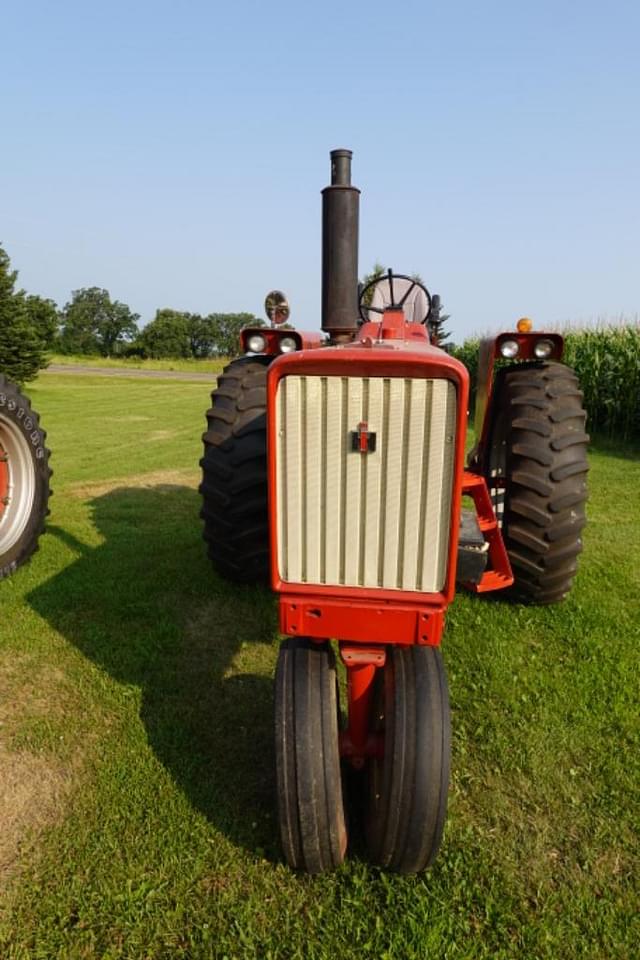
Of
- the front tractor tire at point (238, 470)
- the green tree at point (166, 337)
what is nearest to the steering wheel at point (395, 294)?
the front tractor tire at point (238, 470)

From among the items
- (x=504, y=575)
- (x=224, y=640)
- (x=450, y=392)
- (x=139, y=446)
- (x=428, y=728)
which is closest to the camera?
(x=450, y=392)

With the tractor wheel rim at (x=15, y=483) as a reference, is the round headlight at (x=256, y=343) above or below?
above

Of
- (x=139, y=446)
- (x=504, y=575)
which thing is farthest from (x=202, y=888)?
(x=139, y=446)

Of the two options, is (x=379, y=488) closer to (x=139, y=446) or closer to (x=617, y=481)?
(x=617, y=481)

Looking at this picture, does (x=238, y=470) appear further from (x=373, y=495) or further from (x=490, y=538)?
(x=373, y=495)

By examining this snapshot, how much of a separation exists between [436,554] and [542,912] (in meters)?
1.04

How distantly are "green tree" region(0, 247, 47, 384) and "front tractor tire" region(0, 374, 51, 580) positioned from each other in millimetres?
15831

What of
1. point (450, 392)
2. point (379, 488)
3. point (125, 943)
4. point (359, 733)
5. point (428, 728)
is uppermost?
point (450, 392)

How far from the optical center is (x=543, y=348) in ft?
12.2

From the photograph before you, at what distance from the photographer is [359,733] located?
2.15m

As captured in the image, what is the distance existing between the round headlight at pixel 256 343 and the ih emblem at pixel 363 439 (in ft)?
6.14

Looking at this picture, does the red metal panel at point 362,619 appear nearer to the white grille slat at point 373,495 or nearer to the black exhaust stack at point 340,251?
the white grille slat at point 373,495

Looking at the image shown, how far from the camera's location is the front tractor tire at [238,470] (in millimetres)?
3393

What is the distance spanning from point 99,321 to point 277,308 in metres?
86.5
